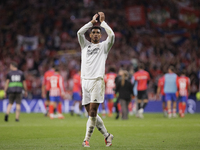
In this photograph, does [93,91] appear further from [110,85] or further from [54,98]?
[110,85]

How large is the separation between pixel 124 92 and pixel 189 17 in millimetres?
15620

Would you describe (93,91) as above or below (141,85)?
above

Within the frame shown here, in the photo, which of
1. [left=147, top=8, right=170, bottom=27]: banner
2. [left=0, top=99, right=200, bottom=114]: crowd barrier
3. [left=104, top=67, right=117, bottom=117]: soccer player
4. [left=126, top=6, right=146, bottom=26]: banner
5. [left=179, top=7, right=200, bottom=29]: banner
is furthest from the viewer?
[left=126, top=6, right=146, bottom=26]: banner

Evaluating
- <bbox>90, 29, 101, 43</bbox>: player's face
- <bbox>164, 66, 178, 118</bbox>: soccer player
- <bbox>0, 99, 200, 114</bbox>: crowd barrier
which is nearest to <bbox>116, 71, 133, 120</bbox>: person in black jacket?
<bbox>164, 66, 178, 118</bbox>: soccer player

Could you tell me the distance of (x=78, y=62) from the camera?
29.6 m

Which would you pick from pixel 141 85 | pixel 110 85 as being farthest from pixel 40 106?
pixel 141 85

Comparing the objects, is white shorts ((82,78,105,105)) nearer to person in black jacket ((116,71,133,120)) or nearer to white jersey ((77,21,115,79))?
white jersey ((77,21,115,79))

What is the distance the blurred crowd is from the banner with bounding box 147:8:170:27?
27.0 inches

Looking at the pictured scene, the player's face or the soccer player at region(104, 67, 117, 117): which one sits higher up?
the player's face

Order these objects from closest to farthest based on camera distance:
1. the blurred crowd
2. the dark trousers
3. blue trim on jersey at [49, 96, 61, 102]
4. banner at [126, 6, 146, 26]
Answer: the dark trousers → blue trim on jersey at [49, 96, 61, 102] → the blurred crowd → banner at [126, 6, 146, 26]

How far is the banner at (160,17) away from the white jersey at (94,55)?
2406 cm

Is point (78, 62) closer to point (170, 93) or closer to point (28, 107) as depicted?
point (28, 107)

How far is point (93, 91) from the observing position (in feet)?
27.8

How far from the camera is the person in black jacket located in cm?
1795
